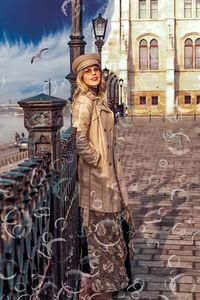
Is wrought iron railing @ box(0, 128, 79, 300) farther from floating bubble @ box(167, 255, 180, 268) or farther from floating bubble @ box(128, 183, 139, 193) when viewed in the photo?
floating bubble @ box(128, 183, 139, 193)

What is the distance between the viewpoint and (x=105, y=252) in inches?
157

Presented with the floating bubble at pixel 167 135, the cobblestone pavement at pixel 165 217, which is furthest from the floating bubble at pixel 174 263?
the floating bubble at pixel 167 135

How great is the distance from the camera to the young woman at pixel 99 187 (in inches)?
151

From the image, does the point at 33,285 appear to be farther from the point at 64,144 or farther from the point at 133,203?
the point at 133,203

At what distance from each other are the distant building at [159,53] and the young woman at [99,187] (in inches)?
1562

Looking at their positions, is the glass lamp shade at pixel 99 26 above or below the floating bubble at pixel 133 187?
above

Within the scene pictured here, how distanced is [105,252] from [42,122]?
1253 mm

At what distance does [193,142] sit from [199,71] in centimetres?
2533

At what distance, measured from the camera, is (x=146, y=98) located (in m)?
44.0

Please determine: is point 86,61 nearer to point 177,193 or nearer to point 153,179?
point 177,193

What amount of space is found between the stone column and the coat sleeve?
0.22 m

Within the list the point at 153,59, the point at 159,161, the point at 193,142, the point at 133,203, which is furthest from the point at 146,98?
Answer: the point at 133,203

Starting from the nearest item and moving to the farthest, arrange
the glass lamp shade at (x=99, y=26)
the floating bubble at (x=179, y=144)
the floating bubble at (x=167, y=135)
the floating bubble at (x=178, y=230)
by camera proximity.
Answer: the floating bubble at (x=178, y=230)
the glass lamp shade at (x=99, y=26)
the floating bubble at (x=179, y=144)
the floating bubble at (x=167, y=135)

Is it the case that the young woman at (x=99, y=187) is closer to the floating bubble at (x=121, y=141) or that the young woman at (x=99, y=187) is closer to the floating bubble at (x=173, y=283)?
the floating bubble at (x=173, y=283)
